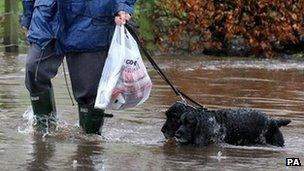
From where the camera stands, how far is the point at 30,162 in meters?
5.18

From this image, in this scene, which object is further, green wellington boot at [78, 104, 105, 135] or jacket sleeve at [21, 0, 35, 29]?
jacket sleeve at [21, 0, 35, 29]

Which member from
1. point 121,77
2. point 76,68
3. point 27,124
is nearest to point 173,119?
point 121,77

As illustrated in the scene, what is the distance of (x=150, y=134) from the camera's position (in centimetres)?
663

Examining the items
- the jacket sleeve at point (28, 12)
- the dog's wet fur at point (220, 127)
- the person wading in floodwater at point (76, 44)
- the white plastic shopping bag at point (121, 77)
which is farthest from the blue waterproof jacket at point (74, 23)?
the dog's wet fur at point (220, 127)

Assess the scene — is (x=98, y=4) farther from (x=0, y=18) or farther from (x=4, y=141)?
(x=0, y=18)

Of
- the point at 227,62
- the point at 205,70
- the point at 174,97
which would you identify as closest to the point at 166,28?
the point at 227,62

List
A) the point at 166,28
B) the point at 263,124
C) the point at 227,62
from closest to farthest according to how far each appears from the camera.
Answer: the point at 263,124, the point at 227,62, the point at 166,28

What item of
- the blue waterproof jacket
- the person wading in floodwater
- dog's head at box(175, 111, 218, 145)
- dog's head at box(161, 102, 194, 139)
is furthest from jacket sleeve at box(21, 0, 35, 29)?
dog's head at box(175, 111, 218, 145)

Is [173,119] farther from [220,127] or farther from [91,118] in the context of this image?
[91,118]

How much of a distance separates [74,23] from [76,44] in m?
0.17

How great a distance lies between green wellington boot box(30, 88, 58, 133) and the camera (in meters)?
6.48

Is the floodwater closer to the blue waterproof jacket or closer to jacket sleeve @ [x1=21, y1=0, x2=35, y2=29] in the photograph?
the blue waterproof jacket

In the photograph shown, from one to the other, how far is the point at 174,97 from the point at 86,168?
13.2ft

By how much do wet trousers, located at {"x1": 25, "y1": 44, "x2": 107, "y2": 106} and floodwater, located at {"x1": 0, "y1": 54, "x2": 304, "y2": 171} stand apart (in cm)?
38
